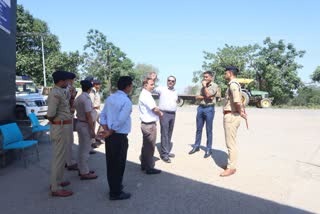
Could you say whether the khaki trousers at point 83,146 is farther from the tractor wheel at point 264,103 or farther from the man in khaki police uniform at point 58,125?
the tractor wheel at point 264,103

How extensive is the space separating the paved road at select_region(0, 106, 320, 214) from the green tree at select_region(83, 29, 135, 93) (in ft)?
116

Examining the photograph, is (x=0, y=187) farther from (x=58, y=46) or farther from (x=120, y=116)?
(x=58, y=46)

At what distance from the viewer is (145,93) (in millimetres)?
6734

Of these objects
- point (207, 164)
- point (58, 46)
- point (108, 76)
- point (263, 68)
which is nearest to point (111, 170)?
point (207, 164)

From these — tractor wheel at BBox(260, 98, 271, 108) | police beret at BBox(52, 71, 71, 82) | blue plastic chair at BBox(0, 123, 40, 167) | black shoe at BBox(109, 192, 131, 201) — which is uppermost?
police beret at BBox(52, 71, 71, 82)

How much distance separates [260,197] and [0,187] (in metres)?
4.00

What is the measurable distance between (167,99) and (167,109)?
0.68ft

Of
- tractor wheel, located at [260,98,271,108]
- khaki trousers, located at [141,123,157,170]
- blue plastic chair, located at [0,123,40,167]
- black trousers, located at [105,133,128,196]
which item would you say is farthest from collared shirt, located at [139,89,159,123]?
tractor wheel, located at [260,98,271,108]

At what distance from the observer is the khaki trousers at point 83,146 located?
6.52m

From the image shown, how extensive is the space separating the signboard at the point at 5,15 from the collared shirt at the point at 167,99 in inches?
150

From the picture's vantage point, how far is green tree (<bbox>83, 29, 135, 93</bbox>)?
145 feet

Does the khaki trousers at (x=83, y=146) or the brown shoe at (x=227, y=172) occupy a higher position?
the khaki trousers at (x=83, y=146)

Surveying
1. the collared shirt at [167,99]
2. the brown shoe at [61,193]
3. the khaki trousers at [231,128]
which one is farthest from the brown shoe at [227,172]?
the brown shoe at [61,193]

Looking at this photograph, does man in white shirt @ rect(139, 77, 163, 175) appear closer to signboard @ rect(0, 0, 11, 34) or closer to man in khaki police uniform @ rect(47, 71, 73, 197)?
man in khaki police uniform @ rect(47, 71, 73, 197)
